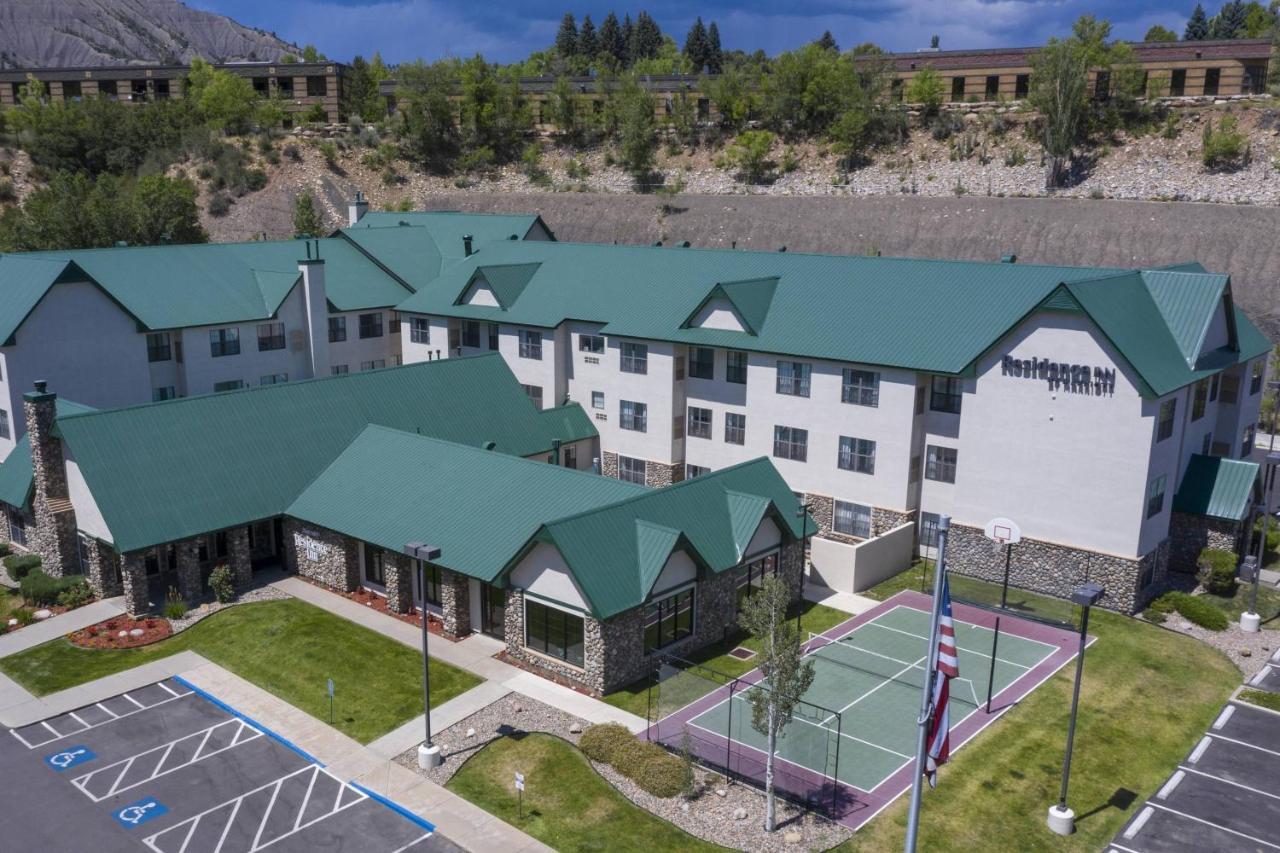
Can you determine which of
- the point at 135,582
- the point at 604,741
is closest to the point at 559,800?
the point at 604,741

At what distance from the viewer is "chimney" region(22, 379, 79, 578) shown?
122ft

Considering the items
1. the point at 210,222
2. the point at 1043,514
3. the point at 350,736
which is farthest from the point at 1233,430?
the point at 210,222

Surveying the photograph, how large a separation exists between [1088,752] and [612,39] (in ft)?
611

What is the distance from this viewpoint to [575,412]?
52438 mm

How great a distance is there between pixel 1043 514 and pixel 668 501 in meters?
15.8

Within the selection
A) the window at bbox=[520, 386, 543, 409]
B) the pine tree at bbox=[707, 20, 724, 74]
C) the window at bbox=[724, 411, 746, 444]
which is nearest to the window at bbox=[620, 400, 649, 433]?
the window at bbox=[724, 411, 746, 444]

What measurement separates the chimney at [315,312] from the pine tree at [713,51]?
13475cm

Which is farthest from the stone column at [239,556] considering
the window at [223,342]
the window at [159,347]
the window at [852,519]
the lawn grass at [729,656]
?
the window at [852,519]

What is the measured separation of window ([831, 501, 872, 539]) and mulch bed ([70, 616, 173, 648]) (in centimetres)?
2726

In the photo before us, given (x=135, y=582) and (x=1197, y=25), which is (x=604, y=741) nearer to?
(x=135, y=582)

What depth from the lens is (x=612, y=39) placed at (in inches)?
7638

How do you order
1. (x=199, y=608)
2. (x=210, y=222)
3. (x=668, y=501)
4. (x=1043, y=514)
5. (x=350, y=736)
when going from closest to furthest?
(x=350, y=736)
(x=668, y=501)
(x=199, y=608)
(x=1043, y=514)
(x=210, y=222)

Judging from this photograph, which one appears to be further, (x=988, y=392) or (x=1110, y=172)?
(x=1110, y=172)

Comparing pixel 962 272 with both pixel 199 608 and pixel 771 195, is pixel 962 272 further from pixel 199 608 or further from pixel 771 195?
pixel 771 195
